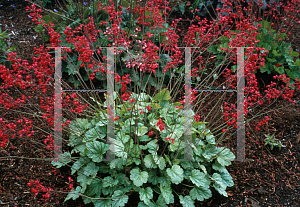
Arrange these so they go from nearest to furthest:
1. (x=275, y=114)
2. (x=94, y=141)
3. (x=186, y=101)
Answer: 1. (x=186, y=101)
2. (x=94, y=141)
3. (x=275, y=114)

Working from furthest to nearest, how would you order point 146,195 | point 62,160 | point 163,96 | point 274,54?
1. point 274,54
2. point 163,96
3. point 62,160
4. point 146,195

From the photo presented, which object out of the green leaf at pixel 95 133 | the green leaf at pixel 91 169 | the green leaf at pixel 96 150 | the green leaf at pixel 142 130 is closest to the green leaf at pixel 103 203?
the green leaf at pixel 91 169

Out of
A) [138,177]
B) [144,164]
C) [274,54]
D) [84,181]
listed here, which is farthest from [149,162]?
[274,54]

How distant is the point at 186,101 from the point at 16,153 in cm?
235

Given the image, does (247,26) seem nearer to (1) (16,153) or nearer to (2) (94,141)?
(2) (94,141)

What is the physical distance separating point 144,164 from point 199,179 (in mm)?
638

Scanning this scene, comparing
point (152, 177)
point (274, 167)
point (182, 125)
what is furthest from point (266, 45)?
point (152, 177)

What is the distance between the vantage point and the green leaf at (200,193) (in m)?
2.92

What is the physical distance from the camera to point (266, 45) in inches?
175

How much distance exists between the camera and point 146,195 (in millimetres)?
2770

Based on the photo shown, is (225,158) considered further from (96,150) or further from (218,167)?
(96,150)

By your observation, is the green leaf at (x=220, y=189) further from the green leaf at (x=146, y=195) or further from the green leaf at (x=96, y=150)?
the green leaf at (x=96, y=150)

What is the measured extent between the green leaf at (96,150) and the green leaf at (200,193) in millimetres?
1124

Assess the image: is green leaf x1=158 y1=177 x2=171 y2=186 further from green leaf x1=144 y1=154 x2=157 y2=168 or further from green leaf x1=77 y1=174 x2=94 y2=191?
green leaf x1=77 y1=174 x2=94 y2=191
